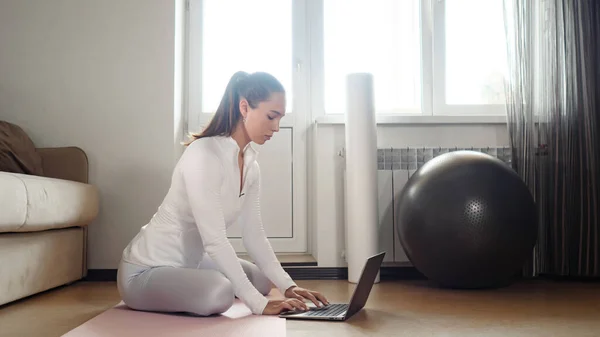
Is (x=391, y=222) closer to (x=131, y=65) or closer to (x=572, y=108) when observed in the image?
(x=572, y=108)

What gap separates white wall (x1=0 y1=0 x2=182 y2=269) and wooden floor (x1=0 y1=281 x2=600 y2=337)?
2.07 ft

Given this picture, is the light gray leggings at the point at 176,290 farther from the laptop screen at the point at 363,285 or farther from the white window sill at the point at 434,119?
the white window sill at the point at 434,119

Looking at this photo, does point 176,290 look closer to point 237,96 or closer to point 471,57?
point 237,96

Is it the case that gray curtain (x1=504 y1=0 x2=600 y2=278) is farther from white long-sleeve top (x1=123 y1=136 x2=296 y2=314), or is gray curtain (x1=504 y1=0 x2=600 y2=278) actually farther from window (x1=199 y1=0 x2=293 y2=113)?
white long-sleeve top (x1=123 y1=136 x2=296 y2=314)

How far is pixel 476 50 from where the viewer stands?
3715mm

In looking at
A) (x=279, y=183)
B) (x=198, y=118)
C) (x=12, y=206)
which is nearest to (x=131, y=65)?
(x=198, y=118)

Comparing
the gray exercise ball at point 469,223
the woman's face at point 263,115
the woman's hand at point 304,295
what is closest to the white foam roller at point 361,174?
the gray exercise ball at point 469,223

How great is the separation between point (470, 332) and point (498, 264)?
0.93m

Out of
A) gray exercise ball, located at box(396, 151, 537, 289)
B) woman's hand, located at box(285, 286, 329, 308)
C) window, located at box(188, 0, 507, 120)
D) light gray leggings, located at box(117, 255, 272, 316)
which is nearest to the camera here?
light gray leggings, located at box(117, 255, 272, 316)

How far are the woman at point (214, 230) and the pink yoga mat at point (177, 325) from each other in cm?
5

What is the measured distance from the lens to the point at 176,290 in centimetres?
198

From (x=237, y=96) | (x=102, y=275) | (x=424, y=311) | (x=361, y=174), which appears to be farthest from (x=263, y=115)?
(x=102, y=275)

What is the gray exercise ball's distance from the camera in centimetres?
266

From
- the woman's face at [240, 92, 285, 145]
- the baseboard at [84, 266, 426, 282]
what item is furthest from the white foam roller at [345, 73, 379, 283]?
the woman's face at [240, 92, 285, 145]
